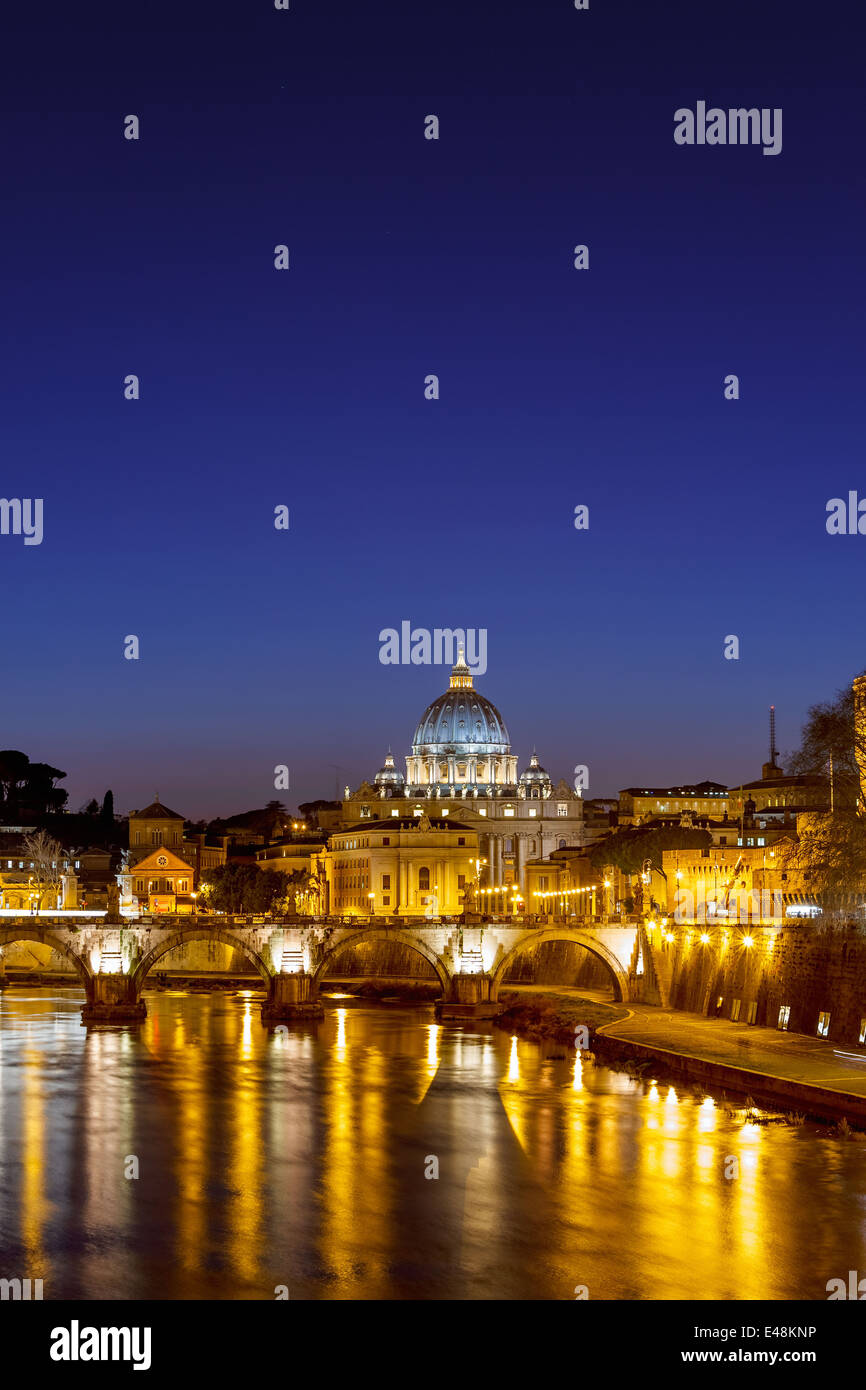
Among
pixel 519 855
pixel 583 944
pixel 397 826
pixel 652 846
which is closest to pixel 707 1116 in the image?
pixel 583 944

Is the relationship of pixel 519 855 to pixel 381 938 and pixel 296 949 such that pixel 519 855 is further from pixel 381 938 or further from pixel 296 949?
pixel 296 949

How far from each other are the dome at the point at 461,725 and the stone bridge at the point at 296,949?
115 metres

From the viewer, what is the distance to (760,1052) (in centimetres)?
4294

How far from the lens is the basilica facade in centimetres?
16050

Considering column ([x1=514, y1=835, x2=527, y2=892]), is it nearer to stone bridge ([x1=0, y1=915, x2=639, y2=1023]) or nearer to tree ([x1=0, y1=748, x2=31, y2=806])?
tree ([x1=0, y1=748, x2=31, y2=806])

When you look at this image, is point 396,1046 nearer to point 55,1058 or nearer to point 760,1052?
point 55,1058

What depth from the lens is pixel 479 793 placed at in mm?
176250

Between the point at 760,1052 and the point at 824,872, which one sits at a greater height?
the point at 824,872

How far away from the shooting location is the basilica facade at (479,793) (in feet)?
527

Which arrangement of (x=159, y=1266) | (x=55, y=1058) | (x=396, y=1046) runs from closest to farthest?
(x=159, y=1266), (x=55, y=1058), (x=396, y=1046)

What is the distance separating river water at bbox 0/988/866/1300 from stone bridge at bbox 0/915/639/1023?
12.4m

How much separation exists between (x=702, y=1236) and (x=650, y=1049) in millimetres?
17959
